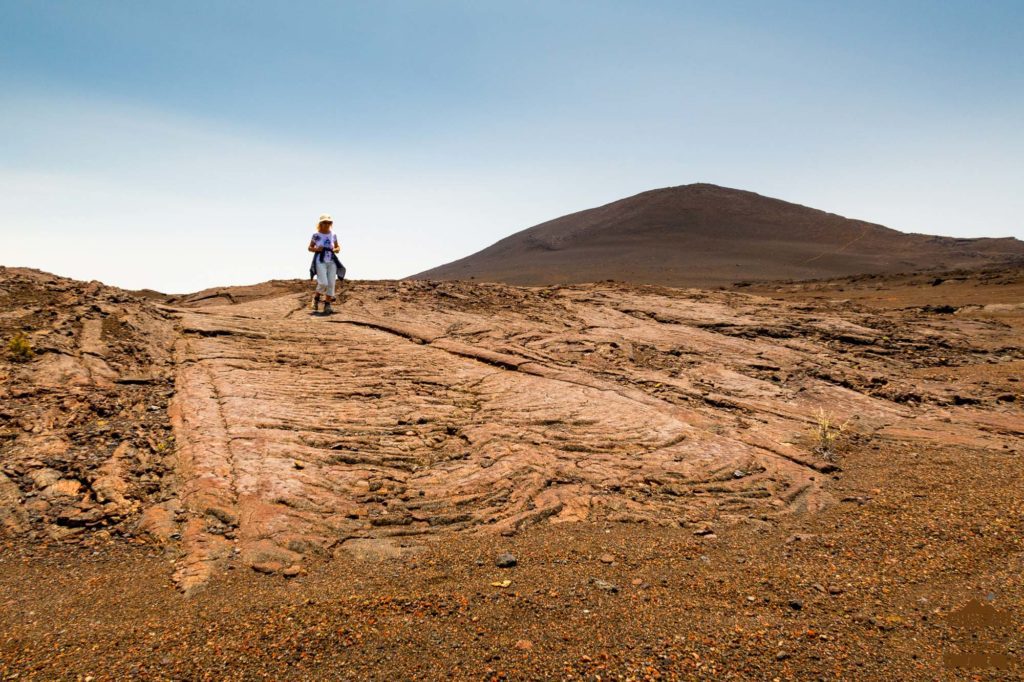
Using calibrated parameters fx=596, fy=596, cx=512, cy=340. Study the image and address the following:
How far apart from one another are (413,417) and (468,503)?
145cm

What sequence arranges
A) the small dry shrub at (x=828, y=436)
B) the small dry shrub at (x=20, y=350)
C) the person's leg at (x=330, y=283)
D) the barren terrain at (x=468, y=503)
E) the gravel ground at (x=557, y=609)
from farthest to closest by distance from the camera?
the person's leg at (x=330, y=283) → the small dry shrub at (x=828, y=436) → the small dry shrub at (x=20, y=350) → the barren terrain at (x=468, y=503) → the gravel ground at (x=557, y=609)

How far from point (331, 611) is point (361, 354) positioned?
4178 mm

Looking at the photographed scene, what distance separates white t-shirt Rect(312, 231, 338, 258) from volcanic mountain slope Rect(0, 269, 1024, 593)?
36.4 inches

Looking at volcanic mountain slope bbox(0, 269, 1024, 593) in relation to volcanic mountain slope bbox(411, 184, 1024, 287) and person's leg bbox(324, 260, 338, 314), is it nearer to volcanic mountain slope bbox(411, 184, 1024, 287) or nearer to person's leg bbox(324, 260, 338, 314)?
person's leg bbox(324, 260, 338, 314)

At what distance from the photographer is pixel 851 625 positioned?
3176mm

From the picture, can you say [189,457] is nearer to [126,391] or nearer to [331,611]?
[126,391]

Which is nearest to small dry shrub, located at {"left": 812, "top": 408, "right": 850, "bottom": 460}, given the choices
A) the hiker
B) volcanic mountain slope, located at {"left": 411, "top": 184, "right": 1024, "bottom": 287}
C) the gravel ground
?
the gravel ground

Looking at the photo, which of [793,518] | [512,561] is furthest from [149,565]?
[793,518]

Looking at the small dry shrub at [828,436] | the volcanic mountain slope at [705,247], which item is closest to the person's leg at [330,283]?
the small dry shrub at [828,436]

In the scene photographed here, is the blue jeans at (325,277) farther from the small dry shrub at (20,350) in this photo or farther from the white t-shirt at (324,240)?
the small dry shrub at (20,350)

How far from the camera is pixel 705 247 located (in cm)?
5491

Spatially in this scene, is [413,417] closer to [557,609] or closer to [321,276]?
[557,609]

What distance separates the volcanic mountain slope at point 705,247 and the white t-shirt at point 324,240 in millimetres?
28433

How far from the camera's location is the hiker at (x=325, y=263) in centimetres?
895
